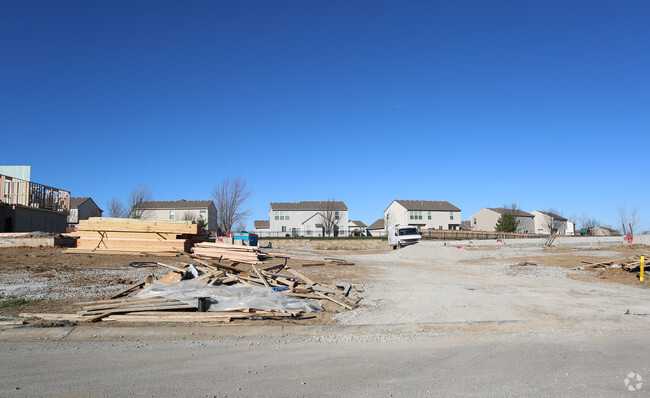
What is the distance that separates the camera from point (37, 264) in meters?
14.0

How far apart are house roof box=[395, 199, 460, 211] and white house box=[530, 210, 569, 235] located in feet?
68.2

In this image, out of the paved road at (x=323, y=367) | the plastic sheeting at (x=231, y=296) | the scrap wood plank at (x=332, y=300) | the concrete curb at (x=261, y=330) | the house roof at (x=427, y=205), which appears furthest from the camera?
the house roof at (x=427, y=205)

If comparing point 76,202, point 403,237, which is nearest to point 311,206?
point 76,202

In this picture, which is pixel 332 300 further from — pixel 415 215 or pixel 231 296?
pixel 415 215

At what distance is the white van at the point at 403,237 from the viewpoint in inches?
1465

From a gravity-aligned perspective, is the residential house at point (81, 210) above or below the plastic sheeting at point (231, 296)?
above

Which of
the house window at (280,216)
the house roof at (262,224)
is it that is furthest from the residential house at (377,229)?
the house roof at (262,224)

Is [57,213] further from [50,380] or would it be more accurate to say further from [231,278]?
[50,380]

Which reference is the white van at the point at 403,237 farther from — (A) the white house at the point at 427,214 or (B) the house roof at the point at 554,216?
(B) the house roof at the point at 554,216

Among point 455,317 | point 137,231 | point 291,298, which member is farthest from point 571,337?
point 137,231

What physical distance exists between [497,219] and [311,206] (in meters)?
35.9

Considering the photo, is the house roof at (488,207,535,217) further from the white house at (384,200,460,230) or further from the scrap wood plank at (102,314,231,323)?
the scrap wood plank at (102,314,231,323)

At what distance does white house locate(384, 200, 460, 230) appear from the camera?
7681cm

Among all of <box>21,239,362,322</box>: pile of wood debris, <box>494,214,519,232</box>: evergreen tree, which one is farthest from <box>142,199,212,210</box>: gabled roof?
<box>21,239,362,322</box>: pile of wood debris
